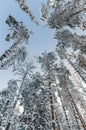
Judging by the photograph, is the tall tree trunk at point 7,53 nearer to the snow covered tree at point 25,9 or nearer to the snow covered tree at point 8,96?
the snow covered tree at point 25,9

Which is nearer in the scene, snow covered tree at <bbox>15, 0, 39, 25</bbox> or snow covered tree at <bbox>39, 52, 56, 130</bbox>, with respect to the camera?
snow covered tree at <bbox>15, 0, 39, 25</bbox>

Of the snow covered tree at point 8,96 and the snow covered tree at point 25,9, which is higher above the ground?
the snow covered tree at point 25,9

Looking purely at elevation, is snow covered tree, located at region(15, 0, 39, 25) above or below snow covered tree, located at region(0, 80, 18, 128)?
above

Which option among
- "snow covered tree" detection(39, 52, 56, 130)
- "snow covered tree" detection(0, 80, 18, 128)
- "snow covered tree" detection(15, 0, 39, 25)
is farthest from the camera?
"snow covered tree" detection(0, 80, 18, 128)

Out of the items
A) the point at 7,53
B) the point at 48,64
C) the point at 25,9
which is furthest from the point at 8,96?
the point at 25,9

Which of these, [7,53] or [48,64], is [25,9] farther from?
[48,64]

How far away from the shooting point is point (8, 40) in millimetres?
22562

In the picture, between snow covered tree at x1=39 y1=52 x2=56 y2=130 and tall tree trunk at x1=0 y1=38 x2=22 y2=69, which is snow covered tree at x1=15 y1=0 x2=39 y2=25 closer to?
tall tree trunk at x1=0 y1=38 x2=22 y2=69

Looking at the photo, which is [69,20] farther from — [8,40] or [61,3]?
[8,40]

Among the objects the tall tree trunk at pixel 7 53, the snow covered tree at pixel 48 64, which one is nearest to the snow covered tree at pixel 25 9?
the tall tree trunk at pixel 7 53

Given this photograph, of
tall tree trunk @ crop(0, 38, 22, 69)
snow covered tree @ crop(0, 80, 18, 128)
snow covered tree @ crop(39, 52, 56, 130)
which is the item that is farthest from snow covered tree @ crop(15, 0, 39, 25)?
snow covered tree @ crop(0, 80, 18, 128)

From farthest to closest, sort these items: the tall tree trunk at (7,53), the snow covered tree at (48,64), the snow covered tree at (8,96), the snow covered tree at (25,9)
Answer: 1. the snow covered tree at (8,96)
2. the snow covered tree at (48,64)
3. the tall tree trunk at (7,53)
4. the snow covered tree at (25,9)

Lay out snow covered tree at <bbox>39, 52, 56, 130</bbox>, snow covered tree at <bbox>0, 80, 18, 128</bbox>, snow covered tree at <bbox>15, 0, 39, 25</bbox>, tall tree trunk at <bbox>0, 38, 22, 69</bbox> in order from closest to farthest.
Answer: snow covered tree at <bbox>15, 0, 39, 25</bbox> < tall tree trunk at <bbox>0, 38, 22, 69</bbox> < snow covered tree at <bbox>39, 52, 56, 130</bbox> < snow covered tree at <bbox>0, 80, 18, 128</bbox>

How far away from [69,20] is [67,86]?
12842 mm
